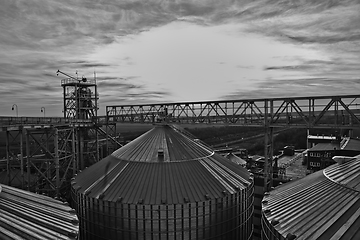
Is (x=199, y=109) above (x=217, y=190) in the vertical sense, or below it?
above

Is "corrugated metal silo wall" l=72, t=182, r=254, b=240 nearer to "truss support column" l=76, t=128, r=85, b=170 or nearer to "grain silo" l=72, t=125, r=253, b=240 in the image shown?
"grain silo" l=72, t=125, r=253, b=240

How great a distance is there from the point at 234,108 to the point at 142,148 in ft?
48.1

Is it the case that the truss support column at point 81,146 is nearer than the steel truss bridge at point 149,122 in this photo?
No

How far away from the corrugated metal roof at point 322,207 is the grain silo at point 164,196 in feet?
14.3

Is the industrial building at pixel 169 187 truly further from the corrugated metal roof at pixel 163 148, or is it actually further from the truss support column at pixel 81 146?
the truss support column at pixel 81 146

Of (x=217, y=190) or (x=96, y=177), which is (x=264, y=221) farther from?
(x=96, y=177)

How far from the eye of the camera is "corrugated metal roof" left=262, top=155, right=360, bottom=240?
14.8 metres

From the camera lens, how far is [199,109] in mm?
40031

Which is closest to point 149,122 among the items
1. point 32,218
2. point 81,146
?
point 81,146

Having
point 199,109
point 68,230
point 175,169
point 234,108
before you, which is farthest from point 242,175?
point 68,230

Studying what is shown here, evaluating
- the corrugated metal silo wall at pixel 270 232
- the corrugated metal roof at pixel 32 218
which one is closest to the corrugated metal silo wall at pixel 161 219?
the corrugated metal roof at pixel 32 218

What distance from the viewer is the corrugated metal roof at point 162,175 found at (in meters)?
23.3

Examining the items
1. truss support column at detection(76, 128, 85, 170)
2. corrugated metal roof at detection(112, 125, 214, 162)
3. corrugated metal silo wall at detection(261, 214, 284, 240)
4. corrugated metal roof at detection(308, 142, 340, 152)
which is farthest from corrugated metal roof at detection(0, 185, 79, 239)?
corrugated metal roof at detection(308, 142, 340, 152)

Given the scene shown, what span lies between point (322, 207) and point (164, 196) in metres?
12.2
